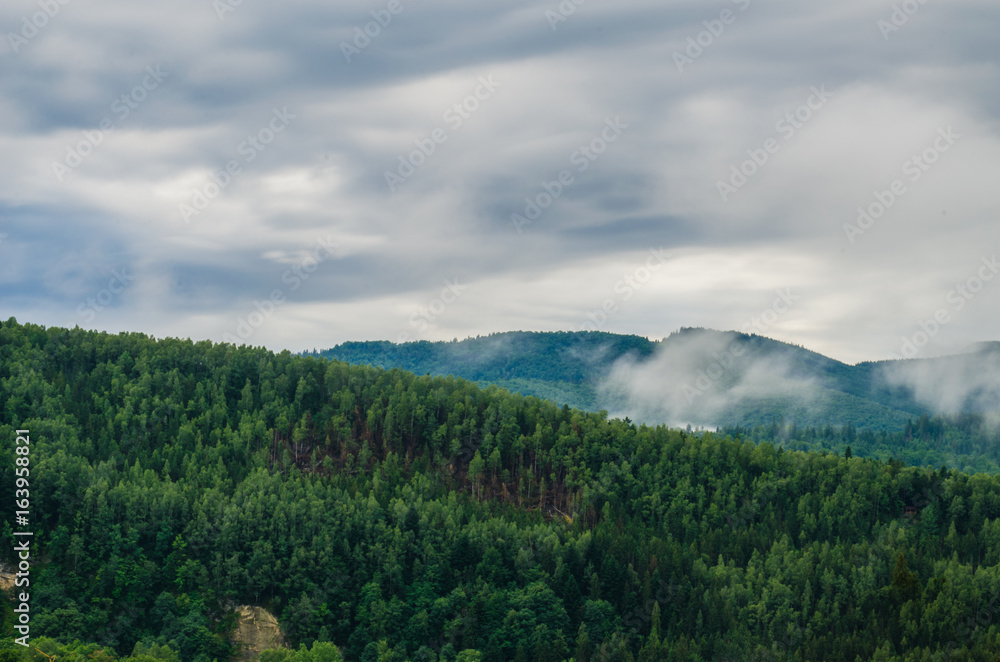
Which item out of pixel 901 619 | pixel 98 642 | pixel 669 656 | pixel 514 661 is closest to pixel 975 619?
pixel 901 619

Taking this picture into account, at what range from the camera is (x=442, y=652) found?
198m

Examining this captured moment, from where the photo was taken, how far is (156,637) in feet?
648

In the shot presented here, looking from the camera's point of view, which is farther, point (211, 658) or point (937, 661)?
point (211, 658)

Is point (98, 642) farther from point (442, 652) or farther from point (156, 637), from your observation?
point (442, 652)

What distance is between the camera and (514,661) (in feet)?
643

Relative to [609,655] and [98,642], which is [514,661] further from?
[98,642]

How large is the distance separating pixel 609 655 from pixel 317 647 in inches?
2022

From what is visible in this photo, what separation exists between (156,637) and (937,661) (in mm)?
133454

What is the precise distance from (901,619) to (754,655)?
89.3ft

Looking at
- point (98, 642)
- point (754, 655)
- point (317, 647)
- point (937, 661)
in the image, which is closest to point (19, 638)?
point (98, 642)

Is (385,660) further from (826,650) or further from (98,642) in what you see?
(826,650)

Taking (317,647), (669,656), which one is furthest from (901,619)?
(317,647)

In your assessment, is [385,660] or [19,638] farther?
[385,660]

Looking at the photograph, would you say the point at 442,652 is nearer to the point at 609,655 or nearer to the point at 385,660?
the point at 385,660
